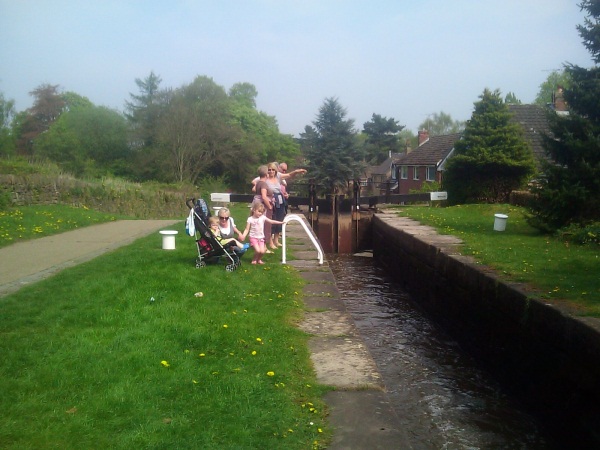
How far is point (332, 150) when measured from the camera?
43.8m

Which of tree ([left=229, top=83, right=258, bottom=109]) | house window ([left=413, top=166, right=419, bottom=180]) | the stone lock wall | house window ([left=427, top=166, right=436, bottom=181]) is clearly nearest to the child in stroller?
the stone lock wall

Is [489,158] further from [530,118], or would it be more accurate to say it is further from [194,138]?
[194,138]

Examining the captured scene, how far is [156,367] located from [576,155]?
10187 mm

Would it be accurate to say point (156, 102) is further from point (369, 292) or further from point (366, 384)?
point (366, 384)

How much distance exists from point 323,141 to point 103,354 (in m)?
40.0

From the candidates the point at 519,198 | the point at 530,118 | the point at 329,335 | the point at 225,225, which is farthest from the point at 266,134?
the point at 329,335

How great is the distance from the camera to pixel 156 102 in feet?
150

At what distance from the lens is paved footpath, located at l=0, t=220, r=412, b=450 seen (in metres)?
3.92

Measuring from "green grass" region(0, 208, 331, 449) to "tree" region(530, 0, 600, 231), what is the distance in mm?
6925

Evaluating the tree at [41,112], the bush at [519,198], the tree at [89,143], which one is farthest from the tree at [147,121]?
the bush at [519,198]

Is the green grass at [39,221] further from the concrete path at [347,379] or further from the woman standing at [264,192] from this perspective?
the concrete path at [347,379]

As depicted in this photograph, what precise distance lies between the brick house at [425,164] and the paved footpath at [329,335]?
2945 centimetres

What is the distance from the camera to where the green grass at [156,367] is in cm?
366

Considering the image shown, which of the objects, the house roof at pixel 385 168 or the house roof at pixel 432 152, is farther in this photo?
the house roof at pixel 385 168
